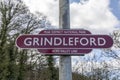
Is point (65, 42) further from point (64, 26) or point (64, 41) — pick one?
point (64, 26)

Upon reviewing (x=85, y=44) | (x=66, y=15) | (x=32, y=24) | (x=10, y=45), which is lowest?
(x=85, y=44)

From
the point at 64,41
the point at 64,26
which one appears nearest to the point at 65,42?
the point at 64,41

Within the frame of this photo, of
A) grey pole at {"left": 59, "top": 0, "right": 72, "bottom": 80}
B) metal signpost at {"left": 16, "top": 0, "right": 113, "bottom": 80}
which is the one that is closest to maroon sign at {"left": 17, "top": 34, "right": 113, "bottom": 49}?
metal signpost at {"left": 16, "top": 0, "right": 113, "bottom": 80}

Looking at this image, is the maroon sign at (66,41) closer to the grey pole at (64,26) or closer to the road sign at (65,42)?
the road sign at (65,42)

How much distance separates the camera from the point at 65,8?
6.02 metres

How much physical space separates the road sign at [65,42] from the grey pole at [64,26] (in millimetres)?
104

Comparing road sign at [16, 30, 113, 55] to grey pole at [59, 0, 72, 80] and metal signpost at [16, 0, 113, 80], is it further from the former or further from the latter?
grey pole at [59, 0, 72, 80]

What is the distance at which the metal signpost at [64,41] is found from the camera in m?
5.89

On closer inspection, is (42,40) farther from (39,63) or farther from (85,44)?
(39,63)

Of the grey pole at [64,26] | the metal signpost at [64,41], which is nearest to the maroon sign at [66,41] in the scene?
the metal signpost at [64,41]

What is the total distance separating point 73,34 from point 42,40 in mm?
489

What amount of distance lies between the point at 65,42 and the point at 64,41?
22 mm

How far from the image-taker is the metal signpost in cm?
589

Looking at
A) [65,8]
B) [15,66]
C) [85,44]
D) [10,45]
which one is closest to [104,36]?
[85,44]
